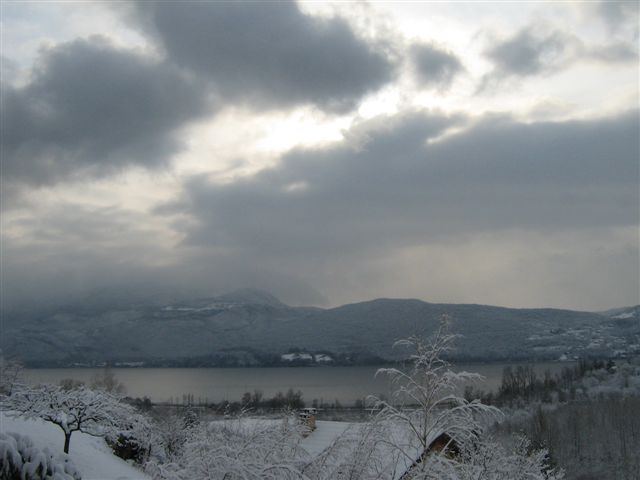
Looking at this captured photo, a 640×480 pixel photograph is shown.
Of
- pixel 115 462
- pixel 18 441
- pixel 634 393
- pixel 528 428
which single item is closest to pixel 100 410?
pixel 115 462

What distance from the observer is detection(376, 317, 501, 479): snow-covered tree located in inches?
420

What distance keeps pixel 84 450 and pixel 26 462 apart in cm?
2250

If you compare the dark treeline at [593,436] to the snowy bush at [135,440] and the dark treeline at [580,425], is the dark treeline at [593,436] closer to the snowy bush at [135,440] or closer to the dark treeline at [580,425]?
the dark treeline at [580,425]

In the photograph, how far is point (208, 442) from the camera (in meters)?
10.3

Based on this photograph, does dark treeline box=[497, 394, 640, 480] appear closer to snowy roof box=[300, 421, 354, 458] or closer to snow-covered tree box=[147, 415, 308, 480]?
snowy roof box=[300, 421, 354, 458]

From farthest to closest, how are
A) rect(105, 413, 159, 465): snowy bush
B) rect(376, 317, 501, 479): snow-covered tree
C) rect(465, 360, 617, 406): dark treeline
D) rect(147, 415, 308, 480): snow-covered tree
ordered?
rect(465, 360, 617, 406): dark treeline → rect(105, 413, 159, 465): snowy bush → rect(376, 317, 501, 479): snow-covered tree → rect(147, 415, 308, 480): snow-covered tree

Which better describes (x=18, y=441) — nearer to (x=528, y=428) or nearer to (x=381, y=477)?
(x=381, y=477)

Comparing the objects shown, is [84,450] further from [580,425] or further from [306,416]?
[580,425]

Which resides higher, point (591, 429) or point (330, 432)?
point (330, 432)

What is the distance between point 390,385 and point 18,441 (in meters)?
8.82

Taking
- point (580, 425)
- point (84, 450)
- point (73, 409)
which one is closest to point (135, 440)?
point (84, 450)

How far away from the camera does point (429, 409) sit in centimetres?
1118

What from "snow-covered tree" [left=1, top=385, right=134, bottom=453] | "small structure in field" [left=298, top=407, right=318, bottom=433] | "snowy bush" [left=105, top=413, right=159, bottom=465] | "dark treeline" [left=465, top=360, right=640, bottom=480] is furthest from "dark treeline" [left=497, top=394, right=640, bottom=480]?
"snow-covered tree" [left=1, top=385, right=134, bottom=453]

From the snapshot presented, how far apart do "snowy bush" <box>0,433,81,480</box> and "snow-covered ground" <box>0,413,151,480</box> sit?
1637cm
